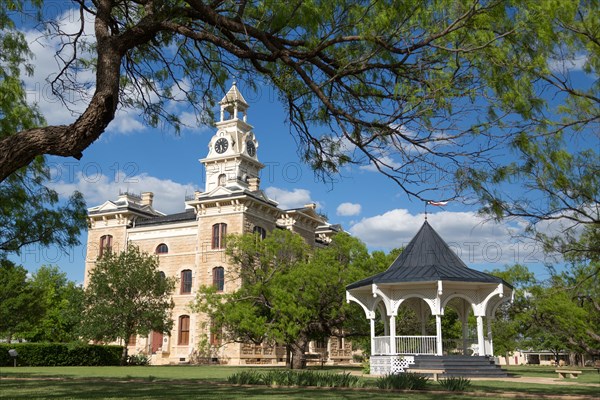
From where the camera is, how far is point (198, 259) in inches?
1875

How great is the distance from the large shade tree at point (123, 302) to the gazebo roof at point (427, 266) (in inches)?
716

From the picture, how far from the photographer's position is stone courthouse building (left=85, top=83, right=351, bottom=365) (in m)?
45.8

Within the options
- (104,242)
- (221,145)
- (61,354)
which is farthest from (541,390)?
(221,145)

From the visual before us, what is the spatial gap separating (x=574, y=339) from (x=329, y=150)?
33.1 metres

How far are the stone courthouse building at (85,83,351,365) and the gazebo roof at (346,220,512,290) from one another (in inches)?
677

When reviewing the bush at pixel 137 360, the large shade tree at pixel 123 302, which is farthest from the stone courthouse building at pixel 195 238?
the large shade tree at pixel 123 302

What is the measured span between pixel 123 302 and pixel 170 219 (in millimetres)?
12344

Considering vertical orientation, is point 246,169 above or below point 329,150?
above

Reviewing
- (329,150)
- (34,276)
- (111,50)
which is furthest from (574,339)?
(34,276)

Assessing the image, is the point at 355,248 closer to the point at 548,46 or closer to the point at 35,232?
the point at 35,232

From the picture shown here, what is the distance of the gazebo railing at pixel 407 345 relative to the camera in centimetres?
2524

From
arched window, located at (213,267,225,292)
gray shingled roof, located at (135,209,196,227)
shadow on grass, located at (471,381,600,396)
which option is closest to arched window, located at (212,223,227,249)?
arched window, located at (213,267,225,292)

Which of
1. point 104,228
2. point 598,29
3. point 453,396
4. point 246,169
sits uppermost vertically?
point 246,169

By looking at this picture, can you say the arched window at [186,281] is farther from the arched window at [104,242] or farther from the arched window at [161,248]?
the arched window at [104,242]
